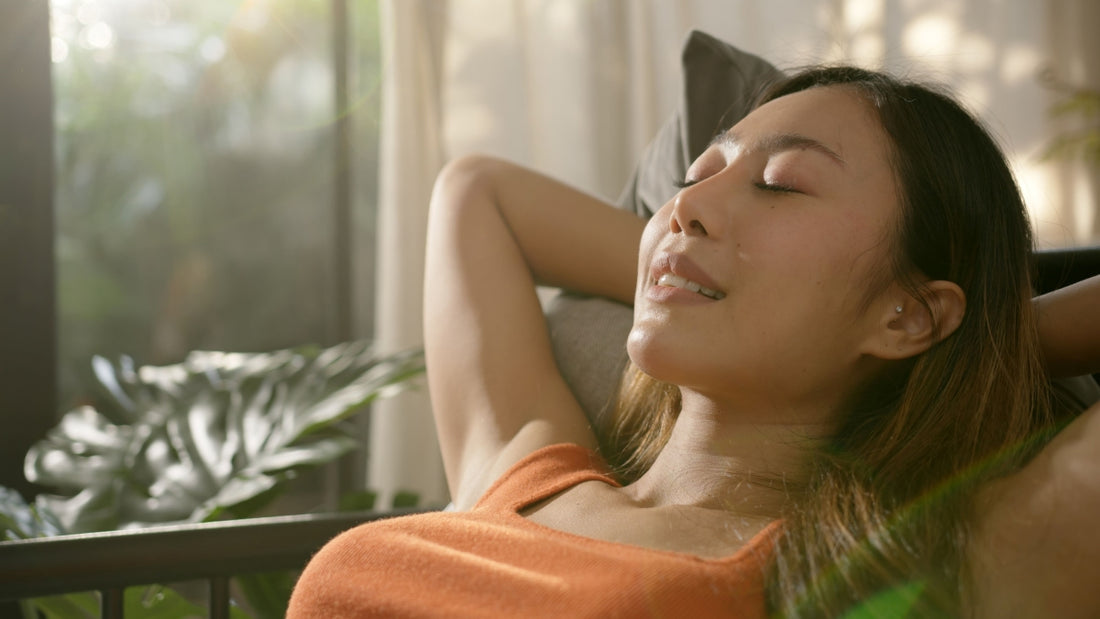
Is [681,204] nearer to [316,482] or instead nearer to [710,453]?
[710,453]

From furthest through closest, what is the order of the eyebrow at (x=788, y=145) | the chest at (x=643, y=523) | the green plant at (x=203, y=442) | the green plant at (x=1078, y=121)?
the green plant at (x=1078, y=121), the green plant at (x=203, y=442), the eyebrow at (x=788, y=145), the chest at (x=643, y=523)

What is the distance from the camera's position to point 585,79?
2.51 metres

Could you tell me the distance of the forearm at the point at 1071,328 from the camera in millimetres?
879

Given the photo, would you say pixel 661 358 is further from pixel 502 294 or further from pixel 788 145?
pixel 502 294

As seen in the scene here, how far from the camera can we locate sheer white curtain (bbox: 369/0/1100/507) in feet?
7.81

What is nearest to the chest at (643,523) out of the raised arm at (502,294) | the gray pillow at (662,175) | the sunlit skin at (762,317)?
the sunlit skin at (762,317)

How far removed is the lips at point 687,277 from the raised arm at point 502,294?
0.26m

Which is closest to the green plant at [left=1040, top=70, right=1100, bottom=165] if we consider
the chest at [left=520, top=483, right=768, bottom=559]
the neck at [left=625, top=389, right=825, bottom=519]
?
the neck at [left=625, top=389, right=825, bottom=519]

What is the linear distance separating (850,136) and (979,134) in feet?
0.50

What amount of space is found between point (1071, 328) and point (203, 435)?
48.4 inches

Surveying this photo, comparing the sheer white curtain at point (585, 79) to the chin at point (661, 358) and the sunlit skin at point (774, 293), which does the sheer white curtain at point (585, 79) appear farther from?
the chin at point (661, 358)

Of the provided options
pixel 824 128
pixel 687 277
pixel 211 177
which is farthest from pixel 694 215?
pixel 211 177

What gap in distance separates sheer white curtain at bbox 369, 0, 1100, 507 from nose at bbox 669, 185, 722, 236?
1453 millimetres

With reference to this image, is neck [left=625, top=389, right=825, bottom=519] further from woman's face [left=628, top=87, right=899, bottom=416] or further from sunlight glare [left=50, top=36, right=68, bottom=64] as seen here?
Result: sunlight glare [left=50, top=36, right=68, bottom=64]
